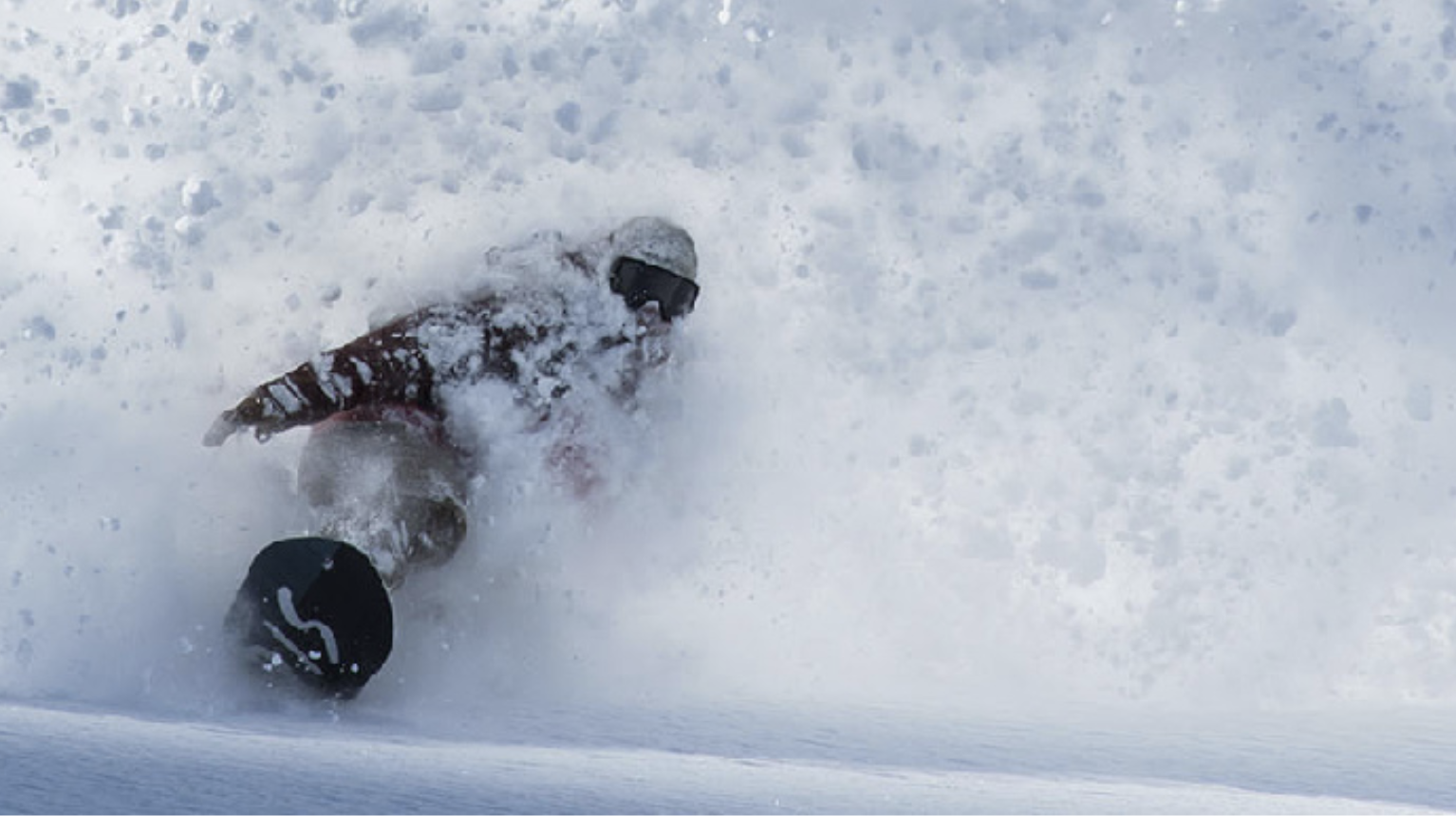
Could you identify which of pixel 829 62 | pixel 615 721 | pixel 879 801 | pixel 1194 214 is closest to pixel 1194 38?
pixel 1194 214

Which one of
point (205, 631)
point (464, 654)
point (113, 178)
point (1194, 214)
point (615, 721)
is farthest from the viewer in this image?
point (1194, 214)

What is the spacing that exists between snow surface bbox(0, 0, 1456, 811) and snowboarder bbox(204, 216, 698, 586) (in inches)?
5.2

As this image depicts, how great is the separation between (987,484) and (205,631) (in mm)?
2627

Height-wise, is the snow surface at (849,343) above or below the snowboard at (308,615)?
above

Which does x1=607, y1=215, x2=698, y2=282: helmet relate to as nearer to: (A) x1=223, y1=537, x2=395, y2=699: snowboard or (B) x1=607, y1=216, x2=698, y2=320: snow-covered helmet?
(B) x1=607, y1=216, x2=698, y2=320: snow-covered helmet

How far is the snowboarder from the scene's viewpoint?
12.5ft

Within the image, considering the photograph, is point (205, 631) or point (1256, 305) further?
point (1256, 305)

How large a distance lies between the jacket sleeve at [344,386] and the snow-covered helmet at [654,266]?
23.1 inches

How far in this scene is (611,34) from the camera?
5609mm

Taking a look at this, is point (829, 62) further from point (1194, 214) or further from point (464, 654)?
point (464, 654)

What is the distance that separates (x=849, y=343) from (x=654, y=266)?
3.78 feet

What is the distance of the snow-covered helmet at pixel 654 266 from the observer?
4422 millimetres

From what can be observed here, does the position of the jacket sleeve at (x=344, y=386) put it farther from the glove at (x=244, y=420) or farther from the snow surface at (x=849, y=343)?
the snow surface at (x=849, y=343)

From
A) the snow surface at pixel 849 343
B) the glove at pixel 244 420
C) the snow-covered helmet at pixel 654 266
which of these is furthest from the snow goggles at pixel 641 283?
the glove at pixel 244 420
